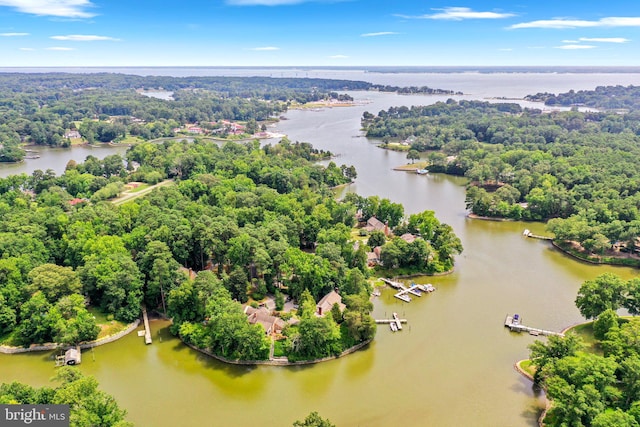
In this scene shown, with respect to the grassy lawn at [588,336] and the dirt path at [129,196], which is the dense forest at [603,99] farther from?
the dirt path at [129,196]

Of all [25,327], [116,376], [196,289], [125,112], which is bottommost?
[116,376]

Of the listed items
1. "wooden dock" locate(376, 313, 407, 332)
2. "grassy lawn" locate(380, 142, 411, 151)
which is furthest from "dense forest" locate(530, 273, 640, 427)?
"grassy lawn" locate(380, 142, 411, 151)

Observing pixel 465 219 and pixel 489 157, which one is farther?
pixel 489 157

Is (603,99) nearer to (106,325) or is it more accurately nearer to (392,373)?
(392,373)

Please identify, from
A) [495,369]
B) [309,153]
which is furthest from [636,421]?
[309,153]

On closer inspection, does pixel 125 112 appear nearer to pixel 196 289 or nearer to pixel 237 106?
pixel 237 106

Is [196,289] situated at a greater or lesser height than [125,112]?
lesser
